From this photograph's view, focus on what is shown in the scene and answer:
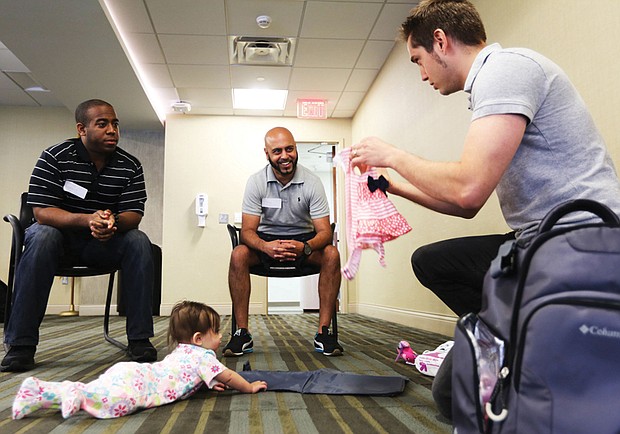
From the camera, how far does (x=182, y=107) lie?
568 cm

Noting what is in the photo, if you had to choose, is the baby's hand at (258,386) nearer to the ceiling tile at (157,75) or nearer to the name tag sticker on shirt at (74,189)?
the name tag sticker on shirt at (74,189)

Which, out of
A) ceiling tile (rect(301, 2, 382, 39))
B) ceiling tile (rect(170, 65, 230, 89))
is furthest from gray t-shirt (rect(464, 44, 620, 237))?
ceiling tile (rect(170, 65, 230, 89))

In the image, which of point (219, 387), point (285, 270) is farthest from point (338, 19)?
point (219, 387)

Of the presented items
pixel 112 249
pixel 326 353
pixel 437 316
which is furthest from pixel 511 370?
pixel 437 316

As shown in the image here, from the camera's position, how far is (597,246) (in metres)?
0.71

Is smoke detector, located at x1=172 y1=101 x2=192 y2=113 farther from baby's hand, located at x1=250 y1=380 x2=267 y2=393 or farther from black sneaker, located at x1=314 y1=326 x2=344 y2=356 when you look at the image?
baby's hand, located at x1=250 y1=380 x2=267 y2=393

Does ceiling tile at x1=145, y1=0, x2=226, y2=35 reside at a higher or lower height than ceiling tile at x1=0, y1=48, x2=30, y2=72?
lower

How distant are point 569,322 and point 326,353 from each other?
→ 1578 millimetres

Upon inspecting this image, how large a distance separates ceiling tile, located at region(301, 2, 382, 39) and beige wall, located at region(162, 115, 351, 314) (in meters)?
2.08

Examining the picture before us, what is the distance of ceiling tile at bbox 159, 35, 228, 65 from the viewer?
416 cm

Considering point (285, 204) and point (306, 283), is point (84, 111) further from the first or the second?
point (306, 283)

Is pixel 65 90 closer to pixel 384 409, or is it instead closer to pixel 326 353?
pixel 326 353

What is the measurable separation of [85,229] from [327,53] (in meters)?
3.02

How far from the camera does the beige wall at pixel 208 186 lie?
582cm
